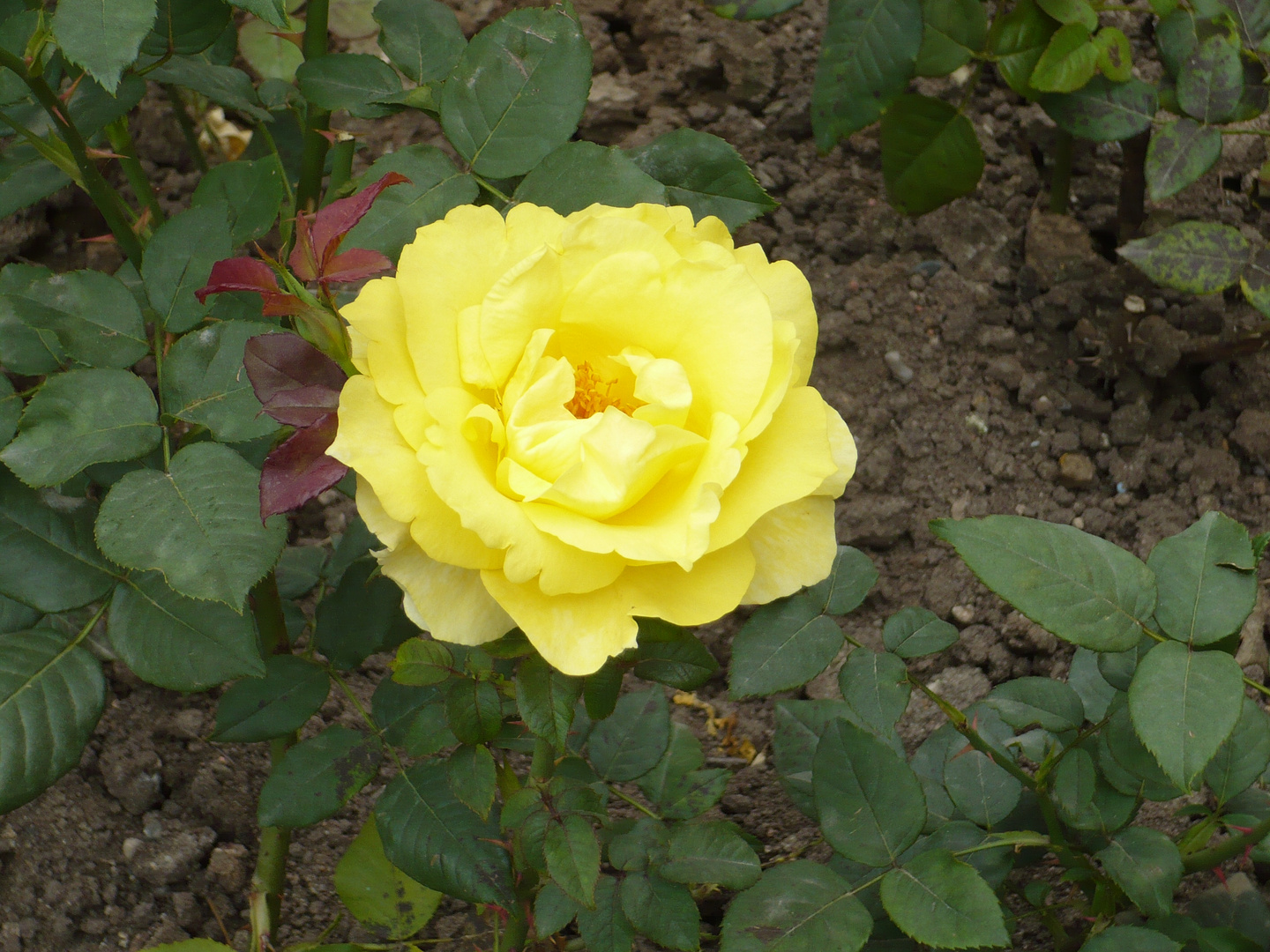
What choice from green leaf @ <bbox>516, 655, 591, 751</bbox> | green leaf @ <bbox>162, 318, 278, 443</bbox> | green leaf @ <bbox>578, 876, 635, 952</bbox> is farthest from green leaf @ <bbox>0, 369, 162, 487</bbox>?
green leaf @ <bbox>578, 876, 635, 952</bbox>

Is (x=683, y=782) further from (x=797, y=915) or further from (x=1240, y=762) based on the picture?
(x=1240, y=762)

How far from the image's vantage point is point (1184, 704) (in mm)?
874

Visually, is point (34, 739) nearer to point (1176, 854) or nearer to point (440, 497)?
point (440, 497)

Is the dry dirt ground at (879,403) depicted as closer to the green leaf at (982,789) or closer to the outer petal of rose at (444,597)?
the green leaf at (982,789)

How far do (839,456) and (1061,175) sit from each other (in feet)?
4.34

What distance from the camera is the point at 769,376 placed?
0.78 meters

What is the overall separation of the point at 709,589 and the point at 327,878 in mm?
1031

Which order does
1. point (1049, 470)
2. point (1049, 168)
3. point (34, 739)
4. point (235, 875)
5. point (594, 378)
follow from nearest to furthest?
point (594, 378), point (34, 739), point (235, 875), point (1049, 470), point (1049, 168)

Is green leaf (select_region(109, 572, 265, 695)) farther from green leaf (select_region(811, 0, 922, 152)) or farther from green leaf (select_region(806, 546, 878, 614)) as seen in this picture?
green leaf (select_region(811, 0, 922, 152))

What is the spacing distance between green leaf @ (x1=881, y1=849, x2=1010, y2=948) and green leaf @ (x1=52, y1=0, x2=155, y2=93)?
956mm

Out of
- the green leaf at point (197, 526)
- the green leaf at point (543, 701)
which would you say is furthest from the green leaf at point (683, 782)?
the green leaf at point (197, 526)

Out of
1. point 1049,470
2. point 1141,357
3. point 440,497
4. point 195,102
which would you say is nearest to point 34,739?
point 440,497

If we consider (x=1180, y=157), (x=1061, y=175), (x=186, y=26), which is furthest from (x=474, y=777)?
(x=1061, y=175)

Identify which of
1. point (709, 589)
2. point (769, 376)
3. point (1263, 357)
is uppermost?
point (769, 376)
